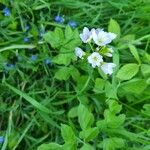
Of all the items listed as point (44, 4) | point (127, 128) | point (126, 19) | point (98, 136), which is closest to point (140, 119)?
point (127, 128)

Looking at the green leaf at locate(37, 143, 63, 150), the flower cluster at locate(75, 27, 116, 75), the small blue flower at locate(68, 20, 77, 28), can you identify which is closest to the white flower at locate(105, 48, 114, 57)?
the flower cluster at locate(75, 27, 116, 75)

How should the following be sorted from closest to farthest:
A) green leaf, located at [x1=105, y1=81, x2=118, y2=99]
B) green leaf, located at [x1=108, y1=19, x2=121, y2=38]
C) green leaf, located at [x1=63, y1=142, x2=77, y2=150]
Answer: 1. green leaf, located at [x1=63, y1=142, x2=77, y2=150]
2. green leaf, located at [x1=105, y1=81, x2=118, y2=99]
3. green leaf, located at [x1=108, y1=19, x2=121, y2=38]

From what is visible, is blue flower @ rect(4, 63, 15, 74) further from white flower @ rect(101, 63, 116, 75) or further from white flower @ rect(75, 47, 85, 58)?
white flower @ rect(101, 63, 116, 75)

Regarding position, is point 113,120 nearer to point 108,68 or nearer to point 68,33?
point 108,68

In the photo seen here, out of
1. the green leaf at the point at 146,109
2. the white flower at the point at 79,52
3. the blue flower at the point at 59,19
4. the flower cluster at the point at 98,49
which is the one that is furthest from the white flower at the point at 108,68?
the blue flower at the point at 59,19

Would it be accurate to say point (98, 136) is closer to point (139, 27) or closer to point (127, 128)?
point (127, 128)

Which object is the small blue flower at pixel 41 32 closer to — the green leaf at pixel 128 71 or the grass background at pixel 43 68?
the grass background at pixel 43 68

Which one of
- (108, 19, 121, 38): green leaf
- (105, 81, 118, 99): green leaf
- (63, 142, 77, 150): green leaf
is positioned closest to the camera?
(63, 142, 77, 150): green leaf
